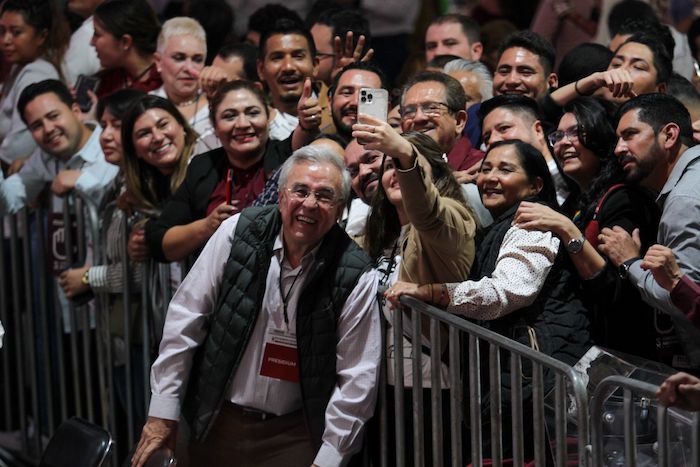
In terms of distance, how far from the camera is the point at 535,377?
4047 millimetres

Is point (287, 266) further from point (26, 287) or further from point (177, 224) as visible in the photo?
point (26, 287)

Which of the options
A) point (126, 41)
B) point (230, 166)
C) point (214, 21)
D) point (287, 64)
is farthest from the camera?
point (214, 21)

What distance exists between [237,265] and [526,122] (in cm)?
131

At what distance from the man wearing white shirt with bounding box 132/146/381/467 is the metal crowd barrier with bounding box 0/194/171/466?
0.92 meters

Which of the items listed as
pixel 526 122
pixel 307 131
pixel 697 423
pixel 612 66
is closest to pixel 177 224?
pixel 307 131

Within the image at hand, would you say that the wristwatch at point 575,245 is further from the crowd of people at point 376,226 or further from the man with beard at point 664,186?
the man with beard at point 664,186

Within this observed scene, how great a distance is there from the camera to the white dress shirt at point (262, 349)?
489cm

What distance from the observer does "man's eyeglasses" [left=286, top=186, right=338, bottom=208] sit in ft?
16.2

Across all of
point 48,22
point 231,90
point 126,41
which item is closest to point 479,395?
point 231,90

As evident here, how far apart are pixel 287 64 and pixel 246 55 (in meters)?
0.76

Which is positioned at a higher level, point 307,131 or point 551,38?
point 551,38

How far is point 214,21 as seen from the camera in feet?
28.7

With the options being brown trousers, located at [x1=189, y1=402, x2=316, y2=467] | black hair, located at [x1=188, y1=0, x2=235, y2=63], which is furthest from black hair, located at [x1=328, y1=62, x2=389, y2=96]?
black hair, located at [x1=188, y1=0, x2=235, y2=63]

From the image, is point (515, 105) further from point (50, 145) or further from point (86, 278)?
point (50, 145)
